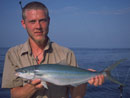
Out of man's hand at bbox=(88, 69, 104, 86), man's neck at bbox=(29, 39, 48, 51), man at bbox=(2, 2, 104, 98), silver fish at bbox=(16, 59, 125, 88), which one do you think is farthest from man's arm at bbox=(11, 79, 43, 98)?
man's hand at bbox=(88, 69, 104, 86)

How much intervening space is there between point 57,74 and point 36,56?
72 centimetres

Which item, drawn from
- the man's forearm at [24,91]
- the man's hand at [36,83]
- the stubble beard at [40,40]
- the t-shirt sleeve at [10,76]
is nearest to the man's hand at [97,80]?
the man's hand at [36,83]

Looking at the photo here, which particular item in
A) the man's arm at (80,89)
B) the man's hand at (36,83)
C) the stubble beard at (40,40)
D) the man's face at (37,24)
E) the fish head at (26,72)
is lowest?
the man's arm at (80,89)

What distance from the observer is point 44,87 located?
3.59 meters

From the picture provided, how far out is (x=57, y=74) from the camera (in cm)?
384

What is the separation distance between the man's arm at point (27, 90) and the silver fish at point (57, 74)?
14 cm

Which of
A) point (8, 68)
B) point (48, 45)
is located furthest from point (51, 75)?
point (8, 68)

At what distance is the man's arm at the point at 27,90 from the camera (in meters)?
3.51

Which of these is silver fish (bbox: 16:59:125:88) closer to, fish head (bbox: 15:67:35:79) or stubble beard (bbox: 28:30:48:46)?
fish head (bbox: 15:67:35:79)

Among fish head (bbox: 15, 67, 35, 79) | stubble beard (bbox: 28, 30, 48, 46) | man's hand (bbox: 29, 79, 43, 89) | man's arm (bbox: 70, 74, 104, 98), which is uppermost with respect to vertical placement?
stubble beard (bbox: 28, 30, 48, 46)

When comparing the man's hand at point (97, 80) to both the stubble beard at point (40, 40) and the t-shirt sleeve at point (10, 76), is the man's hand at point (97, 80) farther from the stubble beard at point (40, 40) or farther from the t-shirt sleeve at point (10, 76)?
the t-shirt sleeve at point (10, 76)

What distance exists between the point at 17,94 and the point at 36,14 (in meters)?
1.90

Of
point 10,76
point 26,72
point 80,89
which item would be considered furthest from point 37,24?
point 80,89

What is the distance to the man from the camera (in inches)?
152
